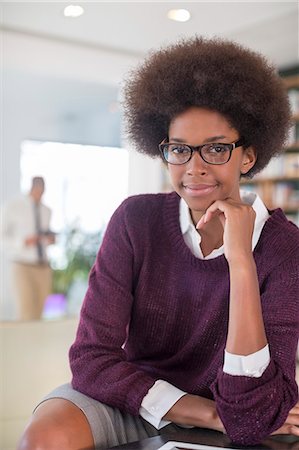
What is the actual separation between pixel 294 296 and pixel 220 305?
17 cm

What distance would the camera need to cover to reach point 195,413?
1.11 m

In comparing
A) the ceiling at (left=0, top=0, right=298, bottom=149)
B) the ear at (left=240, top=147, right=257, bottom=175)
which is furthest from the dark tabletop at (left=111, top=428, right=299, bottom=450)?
the ceiling at (left=0, top=0, right=298, bottom=149)

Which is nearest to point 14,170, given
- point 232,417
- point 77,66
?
point 77,66

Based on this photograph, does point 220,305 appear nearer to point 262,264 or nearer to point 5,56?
point 262,264

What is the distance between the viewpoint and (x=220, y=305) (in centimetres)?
124

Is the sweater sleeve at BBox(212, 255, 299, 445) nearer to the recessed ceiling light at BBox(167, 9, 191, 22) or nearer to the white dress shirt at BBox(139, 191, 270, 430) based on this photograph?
the white dress shirt at BBox(139, 191, 270, 430)

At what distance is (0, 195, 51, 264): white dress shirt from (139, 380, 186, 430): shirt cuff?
3.44 m

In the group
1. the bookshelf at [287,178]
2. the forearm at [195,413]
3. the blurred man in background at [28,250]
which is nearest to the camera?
the forearm at [195,413]

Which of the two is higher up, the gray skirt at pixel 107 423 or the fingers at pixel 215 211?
the fingers at pixel 215 211

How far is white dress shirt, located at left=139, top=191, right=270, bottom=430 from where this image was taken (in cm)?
106

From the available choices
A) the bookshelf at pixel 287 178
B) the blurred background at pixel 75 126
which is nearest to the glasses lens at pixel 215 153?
the blurred background at pixel 75 126

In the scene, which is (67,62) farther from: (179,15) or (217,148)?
(217,148)

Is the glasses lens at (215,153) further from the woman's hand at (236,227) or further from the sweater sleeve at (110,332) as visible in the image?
the sweater sleeve at (110,332)

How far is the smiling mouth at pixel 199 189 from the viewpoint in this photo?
121cm
